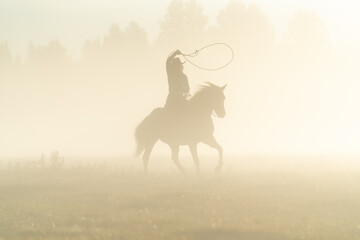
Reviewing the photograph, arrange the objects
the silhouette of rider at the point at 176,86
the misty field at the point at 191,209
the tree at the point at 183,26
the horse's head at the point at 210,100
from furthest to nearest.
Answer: the tree at the point at 183,26, the silhouette of rider at the point at 176,86, the horse's head at the point at 210,100, the misty field at the point at 191,209

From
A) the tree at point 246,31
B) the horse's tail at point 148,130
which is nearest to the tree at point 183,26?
the tree at point 246,31

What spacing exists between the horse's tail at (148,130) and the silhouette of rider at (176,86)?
0.84m

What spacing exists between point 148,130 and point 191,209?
8881mm

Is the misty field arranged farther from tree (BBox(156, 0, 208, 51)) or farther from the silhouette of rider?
tree (BBox(156, 0, 208, 51))

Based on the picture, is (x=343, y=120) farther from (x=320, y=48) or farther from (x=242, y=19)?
(x=242, y=19)

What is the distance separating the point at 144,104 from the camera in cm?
7019

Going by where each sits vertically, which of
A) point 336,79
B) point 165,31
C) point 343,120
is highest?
point 165,31

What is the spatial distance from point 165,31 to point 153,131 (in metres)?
45.0

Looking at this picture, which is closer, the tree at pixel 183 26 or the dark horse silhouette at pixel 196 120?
the dark horse silhouette at pixel 196 120

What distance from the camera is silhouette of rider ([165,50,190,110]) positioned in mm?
18328

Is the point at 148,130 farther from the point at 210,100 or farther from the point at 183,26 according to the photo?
the point at 183,26

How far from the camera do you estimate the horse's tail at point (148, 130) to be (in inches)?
760

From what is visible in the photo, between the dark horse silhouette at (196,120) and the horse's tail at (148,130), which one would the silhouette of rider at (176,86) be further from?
the horse's tail at (148,130)

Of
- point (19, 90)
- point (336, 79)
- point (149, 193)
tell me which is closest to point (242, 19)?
point (336, 79)
